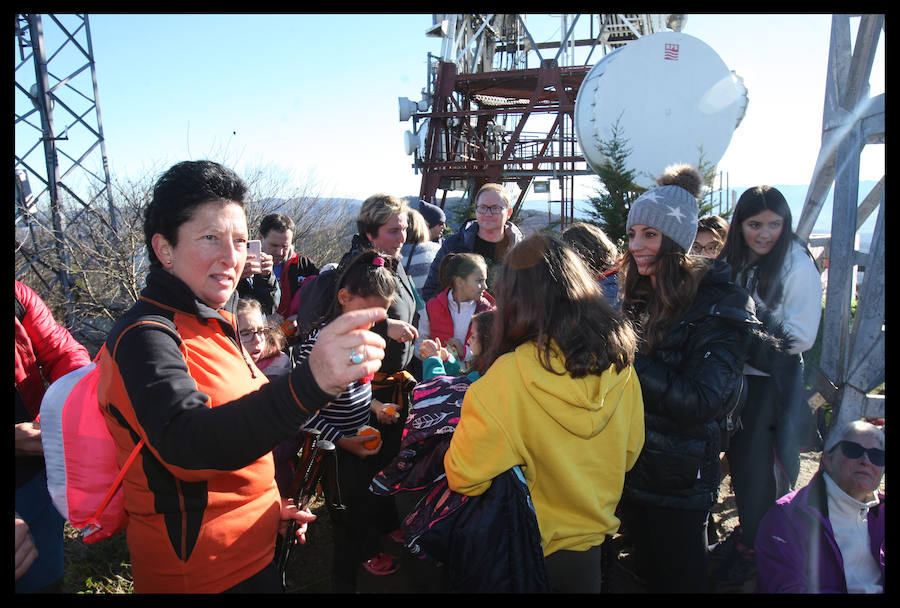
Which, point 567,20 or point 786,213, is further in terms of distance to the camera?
point 567,20

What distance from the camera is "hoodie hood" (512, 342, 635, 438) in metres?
1.75

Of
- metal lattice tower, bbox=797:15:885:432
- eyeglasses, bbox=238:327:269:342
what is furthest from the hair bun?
eyeglasses, bbox=238:327:269:342

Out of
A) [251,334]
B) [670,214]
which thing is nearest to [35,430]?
[251,334]

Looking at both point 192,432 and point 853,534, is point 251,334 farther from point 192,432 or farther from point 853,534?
point 853,534

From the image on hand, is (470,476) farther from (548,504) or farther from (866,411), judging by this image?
(866,411)

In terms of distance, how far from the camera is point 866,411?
2510 mm

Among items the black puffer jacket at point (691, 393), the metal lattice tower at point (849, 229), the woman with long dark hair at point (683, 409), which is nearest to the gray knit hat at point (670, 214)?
the woman with long dark hair at point (683, 409)

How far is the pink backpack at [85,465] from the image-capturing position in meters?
1.46

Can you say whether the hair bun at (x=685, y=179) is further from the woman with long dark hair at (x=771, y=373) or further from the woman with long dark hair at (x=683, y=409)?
the woman with long dark hair at (x=683, y=409)

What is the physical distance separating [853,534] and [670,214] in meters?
1.38

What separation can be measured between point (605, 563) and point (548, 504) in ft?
1.63

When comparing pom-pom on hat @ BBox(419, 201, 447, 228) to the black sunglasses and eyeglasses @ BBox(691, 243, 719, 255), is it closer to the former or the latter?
eyeglasses @ BBox(691, 243, 719, 255)

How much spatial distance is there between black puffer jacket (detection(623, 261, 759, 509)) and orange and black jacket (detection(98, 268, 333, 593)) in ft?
4.55
